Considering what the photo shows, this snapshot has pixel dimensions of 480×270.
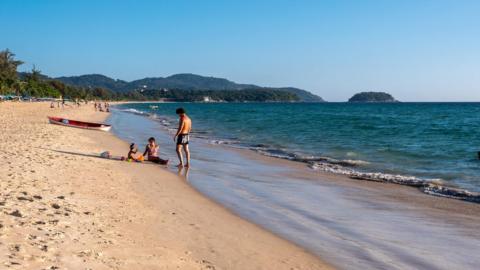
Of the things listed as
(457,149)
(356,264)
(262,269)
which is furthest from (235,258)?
(457,149)

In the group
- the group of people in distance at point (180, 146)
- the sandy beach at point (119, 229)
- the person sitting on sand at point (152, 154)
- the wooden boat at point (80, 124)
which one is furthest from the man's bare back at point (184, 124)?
the wooden boat at point (80, 124)

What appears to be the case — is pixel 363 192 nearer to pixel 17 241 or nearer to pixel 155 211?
pixel 155 211

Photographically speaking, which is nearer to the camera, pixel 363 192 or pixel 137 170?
pixel 363 192

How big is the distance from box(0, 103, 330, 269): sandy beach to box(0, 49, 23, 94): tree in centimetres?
7260

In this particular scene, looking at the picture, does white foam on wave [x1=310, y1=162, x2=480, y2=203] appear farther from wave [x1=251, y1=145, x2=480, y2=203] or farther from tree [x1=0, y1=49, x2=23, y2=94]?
tree [x1=0, y1=49, x2=23, y2=94]

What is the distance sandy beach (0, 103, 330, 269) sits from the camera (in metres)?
5.01

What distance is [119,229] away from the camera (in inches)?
248

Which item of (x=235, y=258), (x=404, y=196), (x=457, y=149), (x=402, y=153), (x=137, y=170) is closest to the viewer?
(x=235, y=258)

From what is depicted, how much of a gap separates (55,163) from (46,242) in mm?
6988

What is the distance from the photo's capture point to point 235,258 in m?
5.60

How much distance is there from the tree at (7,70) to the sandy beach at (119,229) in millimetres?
72605

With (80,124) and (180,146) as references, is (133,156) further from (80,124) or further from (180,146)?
(80,124)

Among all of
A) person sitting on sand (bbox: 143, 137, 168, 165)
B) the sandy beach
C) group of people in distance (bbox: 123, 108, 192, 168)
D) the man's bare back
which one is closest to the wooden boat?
group of people in distance (bbox: 123, 108, 192, 168)

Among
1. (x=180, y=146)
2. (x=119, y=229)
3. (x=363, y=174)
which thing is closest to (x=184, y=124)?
(x=180, y=146)
